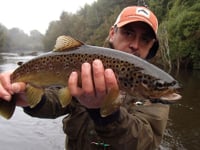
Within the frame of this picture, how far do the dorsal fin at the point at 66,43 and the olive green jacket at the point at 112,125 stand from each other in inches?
22.6

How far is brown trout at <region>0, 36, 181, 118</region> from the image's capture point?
9.13ft

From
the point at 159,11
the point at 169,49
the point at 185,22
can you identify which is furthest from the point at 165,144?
the point at 159,11

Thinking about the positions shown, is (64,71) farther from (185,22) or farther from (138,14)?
(185,22)

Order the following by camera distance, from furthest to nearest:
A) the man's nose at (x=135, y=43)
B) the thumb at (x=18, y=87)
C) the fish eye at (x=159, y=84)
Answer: the man's nose at (x=135, y=43) < the thumb at (x=18, y=87) < the fish eye at (x=159, y=84)

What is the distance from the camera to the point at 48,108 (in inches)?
143

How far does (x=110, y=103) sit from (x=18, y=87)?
3.04ft

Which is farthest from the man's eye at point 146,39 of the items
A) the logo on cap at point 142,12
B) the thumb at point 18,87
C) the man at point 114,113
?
the thumb at point 18,87

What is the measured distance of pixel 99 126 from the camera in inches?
111

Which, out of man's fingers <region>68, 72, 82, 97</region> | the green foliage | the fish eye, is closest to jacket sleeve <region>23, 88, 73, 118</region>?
man's fingers <region>68, 72, 82, 97</region>

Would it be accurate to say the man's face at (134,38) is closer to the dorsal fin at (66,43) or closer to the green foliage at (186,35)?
the dorsal fin at (66,43)

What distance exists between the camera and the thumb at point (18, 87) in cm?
304

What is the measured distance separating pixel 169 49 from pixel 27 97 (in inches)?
1712

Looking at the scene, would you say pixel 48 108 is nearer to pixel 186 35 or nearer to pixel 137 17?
pixel 137 17

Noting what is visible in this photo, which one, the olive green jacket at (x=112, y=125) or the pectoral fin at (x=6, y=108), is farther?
the pectoral fin at (x=6, y=108)
